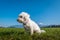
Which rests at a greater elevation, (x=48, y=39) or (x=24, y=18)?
(x=24, y=18)

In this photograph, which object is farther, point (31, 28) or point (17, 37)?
point (31, 28)

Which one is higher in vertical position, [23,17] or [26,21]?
[23,17]

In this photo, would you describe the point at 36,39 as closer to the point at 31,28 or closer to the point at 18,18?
the point at 31,28

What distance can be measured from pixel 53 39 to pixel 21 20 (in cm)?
219

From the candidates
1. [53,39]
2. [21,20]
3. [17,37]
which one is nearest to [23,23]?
[21,20]

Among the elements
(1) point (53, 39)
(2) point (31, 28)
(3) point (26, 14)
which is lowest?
(1) point (53, 39)

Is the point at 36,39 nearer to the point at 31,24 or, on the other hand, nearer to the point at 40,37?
the point at 40,37

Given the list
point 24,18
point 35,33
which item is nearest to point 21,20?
point 24,18

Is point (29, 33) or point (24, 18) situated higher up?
point (24, 18)

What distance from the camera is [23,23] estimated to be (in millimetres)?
10992

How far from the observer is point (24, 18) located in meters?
10.9

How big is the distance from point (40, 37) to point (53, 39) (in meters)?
0.76

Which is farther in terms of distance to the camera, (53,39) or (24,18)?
(24,18)

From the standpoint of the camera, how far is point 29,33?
35.9ft
